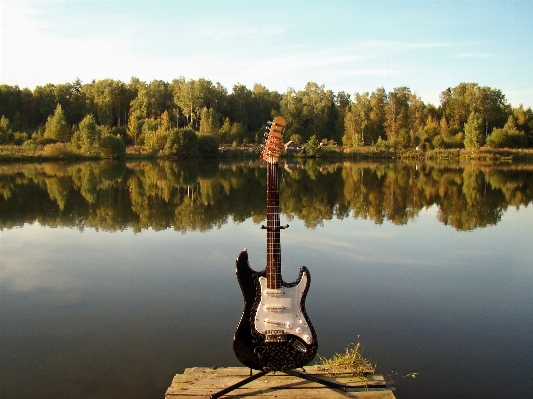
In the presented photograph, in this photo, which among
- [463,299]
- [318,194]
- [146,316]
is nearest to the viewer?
[146,316]

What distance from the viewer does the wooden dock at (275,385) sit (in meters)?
4.15

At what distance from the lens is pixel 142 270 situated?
864 cm

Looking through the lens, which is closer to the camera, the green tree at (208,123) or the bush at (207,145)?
the bush at (207,145)

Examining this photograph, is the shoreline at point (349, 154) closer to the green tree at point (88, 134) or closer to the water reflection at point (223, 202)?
the green tree at point (88, 134)

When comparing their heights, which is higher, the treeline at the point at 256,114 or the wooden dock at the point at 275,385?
the treeline at the point at 256,114

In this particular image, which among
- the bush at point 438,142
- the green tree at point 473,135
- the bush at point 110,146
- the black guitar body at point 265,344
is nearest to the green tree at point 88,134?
the bush at point 110,146

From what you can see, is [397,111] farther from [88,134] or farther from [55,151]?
[55,151]

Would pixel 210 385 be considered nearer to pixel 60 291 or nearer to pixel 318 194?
pixel 60 291

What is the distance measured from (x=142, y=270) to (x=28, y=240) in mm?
4157

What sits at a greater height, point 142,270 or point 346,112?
point 346,112

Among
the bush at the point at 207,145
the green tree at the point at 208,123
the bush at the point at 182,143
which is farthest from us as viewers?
the green tree at the point at 208,123

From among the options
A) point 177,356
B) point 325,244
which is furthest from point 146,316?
point 325,244

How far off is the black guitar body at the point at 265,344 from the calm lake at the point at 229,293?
956 millimetres

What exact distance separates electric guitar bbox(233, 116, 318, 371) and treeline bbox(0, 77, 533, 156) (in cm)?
Answer: 5253
